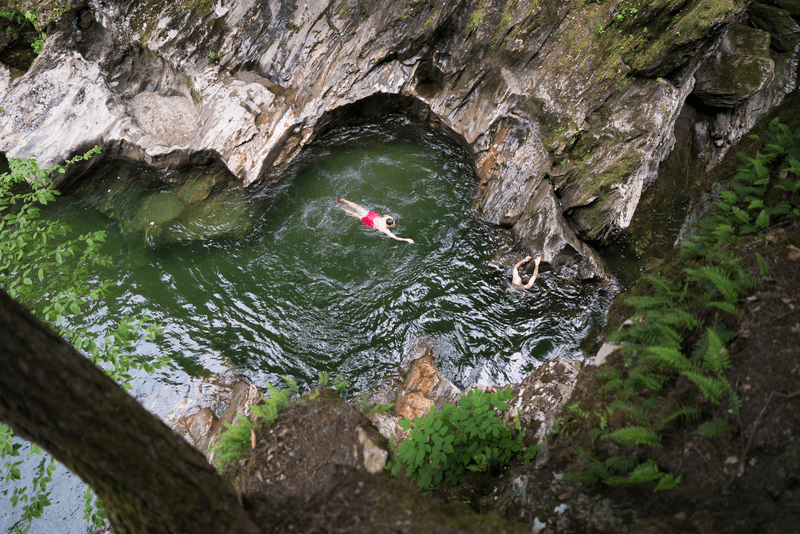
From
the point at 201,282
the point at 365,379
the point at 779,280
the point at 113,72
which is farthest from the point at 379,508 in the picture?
the point at 113,72

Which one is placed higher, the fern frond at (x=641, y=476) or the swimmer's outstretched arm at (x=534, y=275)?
the swimmer's outstretched arm at (x=534, y=275)

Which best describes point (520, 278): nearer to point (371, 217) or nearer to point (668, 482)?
point (371, 217)

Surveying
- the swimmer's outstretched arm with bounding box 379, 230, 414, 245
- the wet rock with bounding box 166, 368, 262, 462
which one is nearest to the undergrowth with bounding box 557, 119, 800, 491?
the wet rock with bounding box 166, 368, 262, 462

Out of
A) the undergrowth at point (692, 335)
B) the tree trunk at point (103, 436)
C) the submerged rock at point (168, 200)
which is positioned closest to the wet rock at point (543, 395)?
the undergrowth at point (692, 335)

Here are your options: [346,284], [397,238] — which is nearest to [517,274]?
[397,238]

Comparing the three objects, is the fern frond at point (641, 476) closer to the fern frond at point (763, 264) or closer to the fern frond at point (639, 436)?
the fern frond at point (639, 436)

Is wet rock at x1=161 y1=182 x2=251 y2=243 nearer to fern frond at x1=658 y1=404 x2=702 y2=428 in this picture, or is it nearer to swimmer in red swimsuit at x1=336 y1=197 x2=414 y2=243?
swimmer in red swimsuit at x1=336 y1=197 x2=414 y2=243
